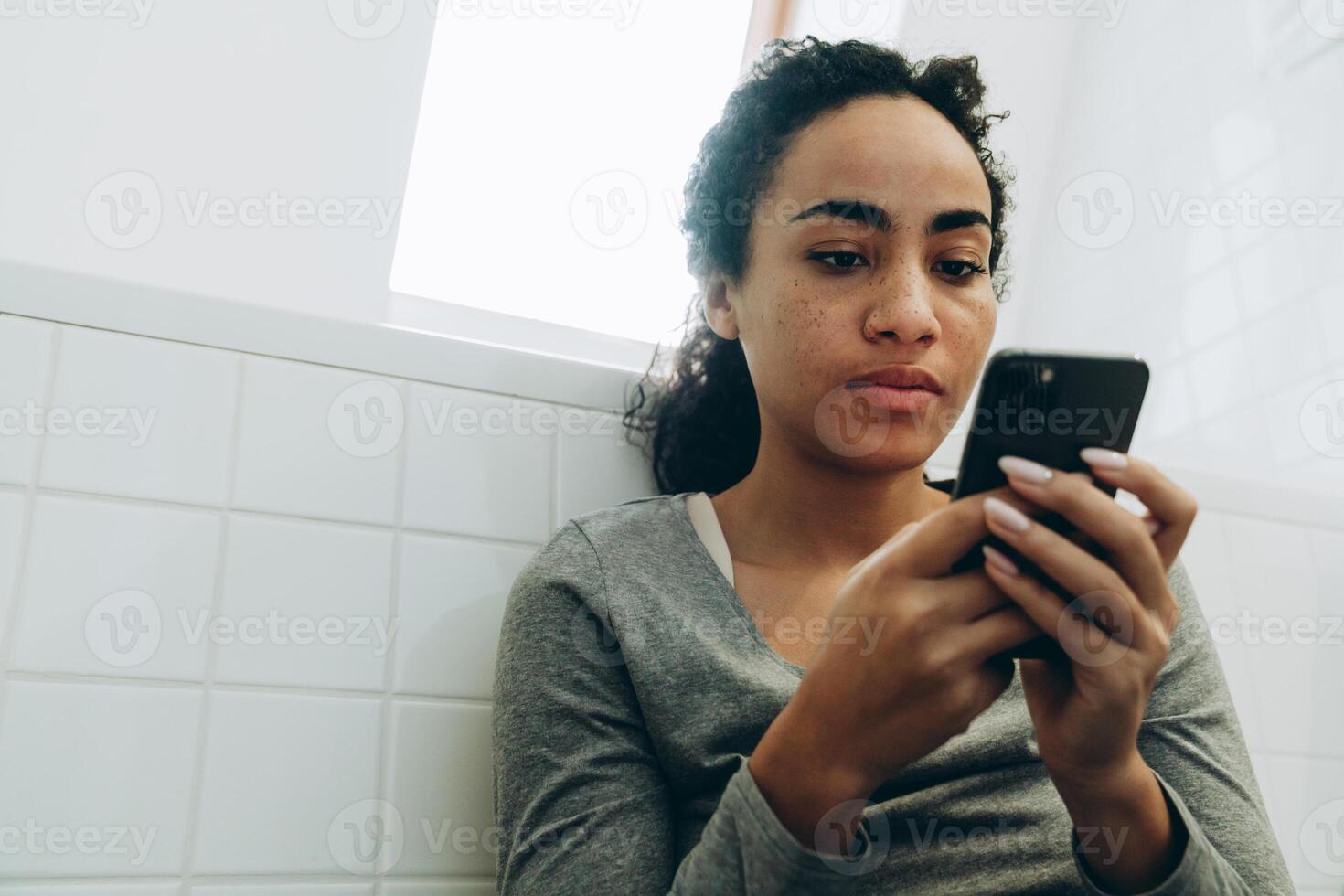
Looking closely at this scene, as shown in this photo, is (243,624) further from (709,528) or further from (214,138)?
(214,138)

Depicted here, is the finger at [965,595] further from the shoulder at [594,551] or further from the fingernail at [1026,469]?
the shoulder at [594,551]

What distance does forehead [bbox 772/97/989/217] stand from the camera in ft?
3.10

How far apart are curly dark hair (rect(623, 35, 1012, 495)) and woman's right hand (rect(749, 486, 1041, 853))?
48 centimetres

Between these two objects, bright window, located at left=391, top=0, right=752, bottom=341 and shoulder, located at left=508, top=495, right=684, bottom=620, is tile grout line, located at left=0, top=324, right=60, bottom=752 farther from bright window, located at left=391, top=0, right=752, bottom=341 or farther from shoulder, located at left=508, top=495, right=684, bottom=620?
bright window, located at left=391, top=0, right=752, bottom=341

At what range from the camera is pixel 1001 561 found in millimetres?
612

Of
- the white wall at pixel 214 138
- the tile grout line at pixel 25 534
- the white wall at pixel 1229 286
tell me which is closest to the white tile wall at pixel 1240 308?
the white wall at pixel 1229 286

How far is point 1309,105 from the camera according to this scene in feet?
5.44

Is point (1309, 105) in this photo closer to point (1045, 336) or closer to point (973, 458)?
point (1045, 336)

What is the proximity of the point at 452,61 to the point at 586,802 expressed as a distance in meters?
1.28

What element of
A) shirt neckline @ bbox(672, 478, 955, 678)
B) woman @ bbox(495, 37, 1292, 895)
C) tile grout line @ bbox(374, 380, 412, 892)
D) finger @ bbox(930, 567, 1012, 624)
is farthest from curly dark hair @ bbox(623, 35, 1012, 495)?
finger @ bbox(930, 567, 1012, 624)

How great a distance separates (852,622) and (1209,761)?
16.2 inches

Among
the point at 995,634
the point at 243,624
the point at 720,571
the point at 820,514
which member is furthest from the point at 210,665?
the point at 995,634

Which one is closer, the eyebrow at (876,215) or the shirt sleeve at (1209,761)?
the shirt sleeve at (1209,761)

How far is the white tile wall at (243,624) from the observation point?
2.91 feet
